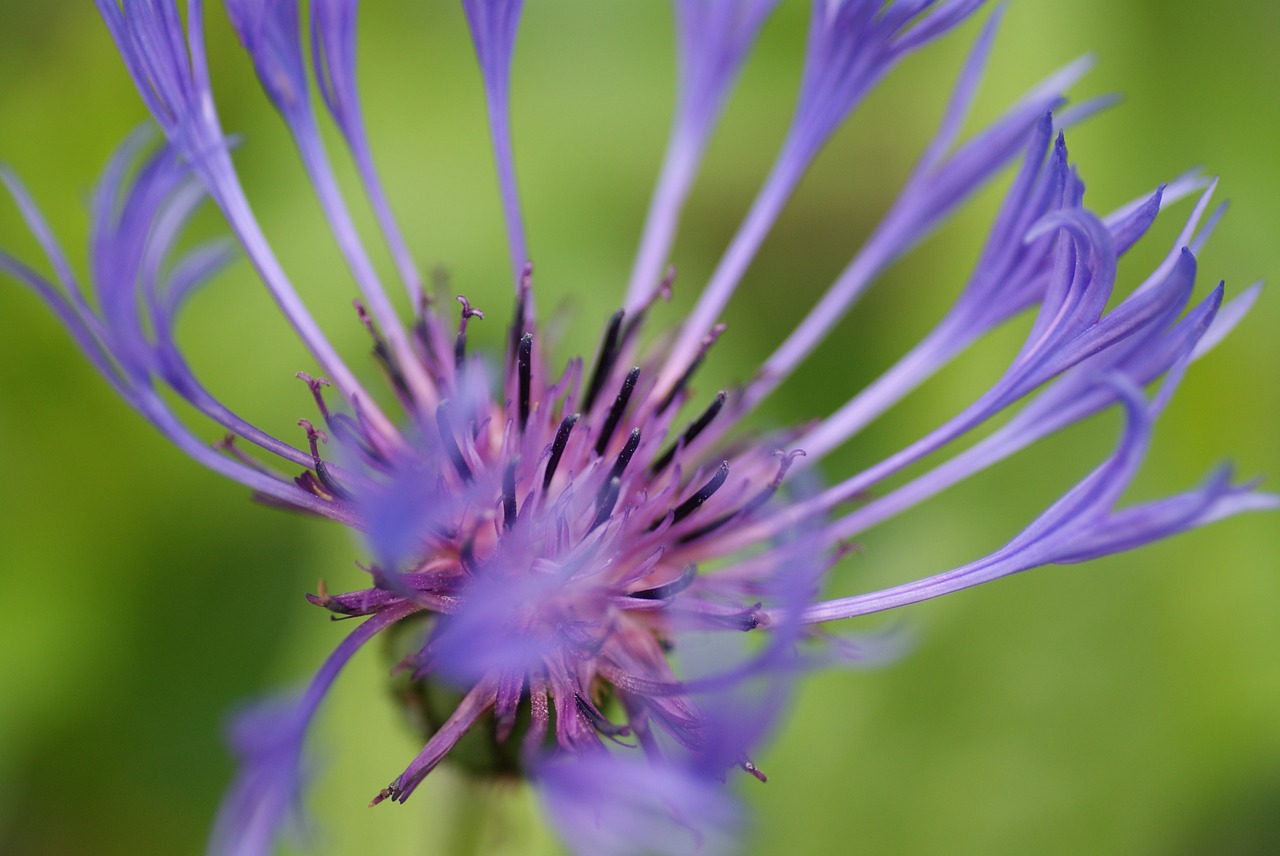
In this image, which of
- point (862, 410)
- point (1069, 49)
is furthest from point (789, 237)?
point (862, 410)

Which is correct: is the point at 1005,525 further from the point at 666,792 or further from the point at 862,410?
the point at 666,792

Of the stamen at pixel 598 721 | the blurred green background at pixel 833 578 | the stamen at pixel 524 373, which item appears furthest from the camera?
the blurred green background at pixel 833 578

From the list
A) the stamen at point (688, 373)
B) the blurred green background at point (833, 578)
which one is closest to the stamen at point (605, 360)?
the stamen at point (688, 373)

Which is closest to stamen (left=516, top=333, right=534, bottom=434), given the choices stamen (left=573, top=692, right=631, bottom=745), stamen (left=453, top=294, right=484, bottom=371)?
stamen (left=453, top=294, right=484, bottom=371)

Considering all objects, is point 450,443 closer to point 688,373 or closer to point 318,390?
point 318,390

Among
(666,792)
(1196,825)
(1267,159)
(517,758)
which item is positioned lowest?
(1196,825)

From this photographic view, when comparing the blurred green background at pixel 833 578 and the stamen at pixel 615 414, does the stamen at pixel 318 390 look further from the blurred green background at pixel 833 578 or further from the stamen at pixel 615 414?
the blurred green background at pixel 833 578

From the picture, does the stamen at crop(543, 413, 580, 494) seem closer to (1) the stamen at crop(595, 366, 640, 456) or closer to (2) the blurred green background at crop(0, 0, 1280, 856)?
(1) the stamen at crop(595, 366, 640, 456)
